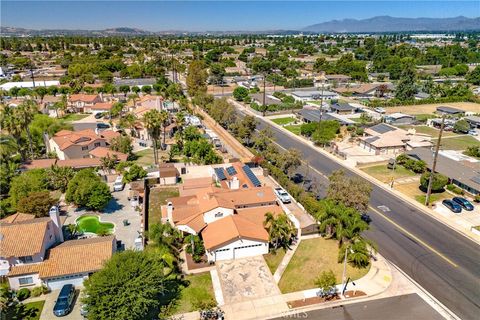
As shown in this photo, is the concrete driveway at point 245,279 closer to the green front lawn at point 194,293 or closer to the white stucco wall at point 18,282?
the green front lawn at point 194,293

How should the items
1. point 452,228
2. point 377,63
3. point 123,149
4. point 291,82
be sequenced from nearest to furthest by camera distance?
point 452,228 < point 123,149 < point 291,82 < point 377,63

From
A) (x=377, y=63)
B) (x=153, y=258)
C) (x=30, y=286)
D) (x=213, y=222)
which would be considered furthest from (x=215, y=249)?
(x=377, y=63)

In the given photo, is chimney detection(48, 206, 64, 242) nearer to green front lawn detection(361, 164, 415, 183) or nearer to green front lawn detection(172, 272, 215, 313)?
green front lawn detection(172, 272, 215, 313)

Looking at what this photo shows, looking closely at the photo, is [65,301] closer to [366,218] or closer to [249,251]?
[249,251]

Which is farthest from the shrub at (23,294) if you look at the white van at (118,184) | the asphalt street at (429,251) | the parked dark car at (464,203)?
the parked dark car at (464,203)

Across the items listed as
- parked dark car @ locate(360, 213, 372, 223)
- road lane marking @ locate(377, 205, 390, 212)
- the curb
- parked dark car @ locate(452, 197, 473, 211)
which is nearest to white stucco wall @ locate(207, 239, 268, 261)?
parked dark car @ locate(360, 213, 372, 223)

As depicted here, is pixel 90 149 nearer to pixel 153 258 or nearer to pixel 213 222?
pixel 213 222

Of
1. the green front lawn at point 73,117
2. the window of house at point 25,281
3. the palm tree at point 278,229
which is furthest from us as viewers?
the green front lawn at point 73,117
